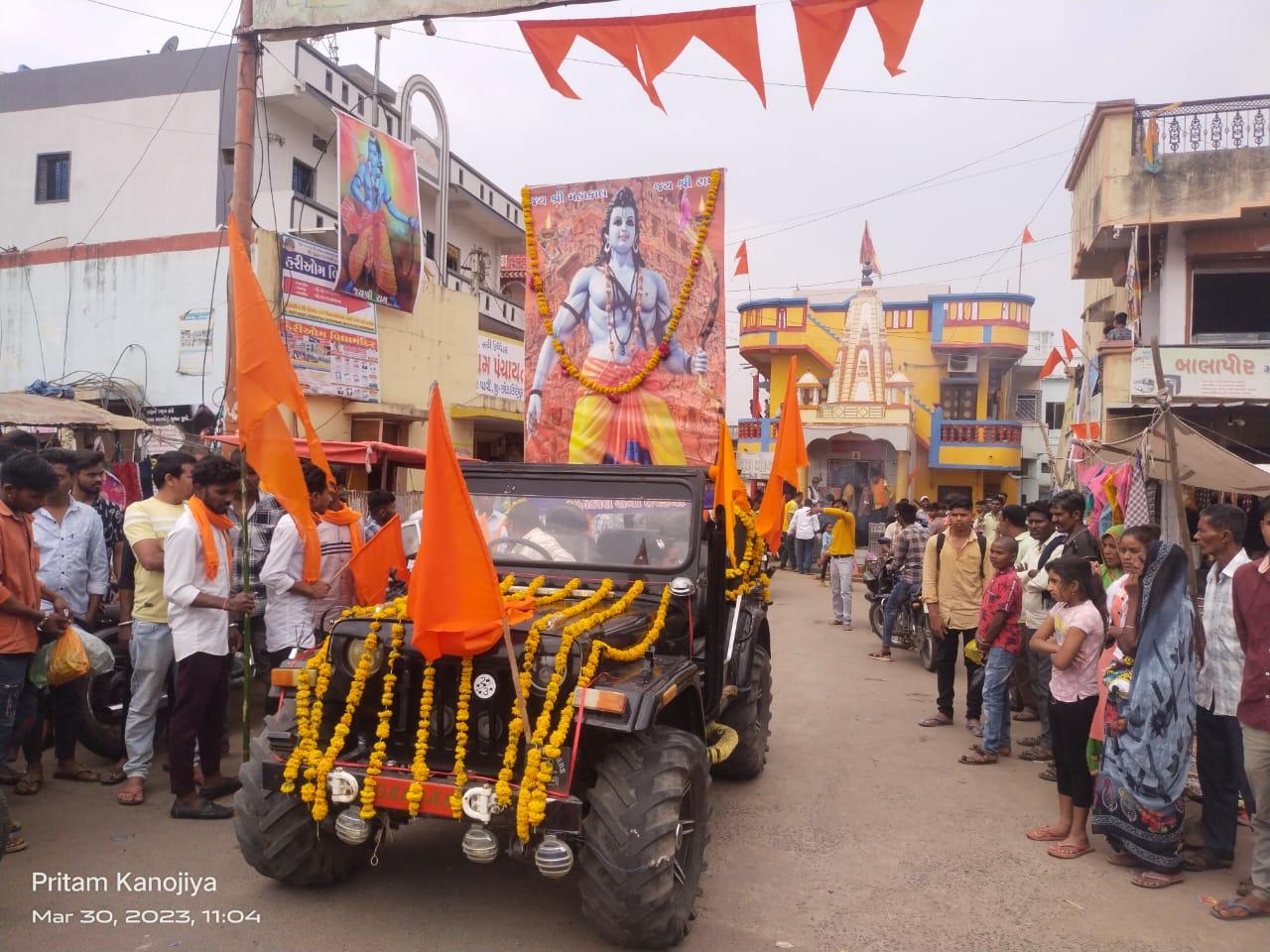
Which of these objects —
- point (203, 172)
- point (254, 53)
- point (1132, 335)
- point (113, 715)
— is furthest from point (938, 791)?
point (203, 172)

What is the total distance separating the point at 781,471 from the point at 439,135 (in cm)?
1315

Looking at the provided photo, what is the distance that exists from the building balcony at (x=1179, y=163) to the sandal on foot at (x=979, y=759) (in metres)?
10.9

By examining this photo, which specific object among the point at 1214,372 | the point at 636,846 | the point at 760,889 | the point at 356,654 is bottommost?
the point at 760,889

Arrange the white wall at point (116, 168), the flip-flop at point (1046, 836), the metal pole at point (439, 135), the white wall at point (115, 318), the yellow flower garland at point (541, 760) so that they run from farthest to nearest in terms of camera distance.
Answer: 1. the white wall at point (116, 168)
2. the metal pole at point (439, 135)
3. the white wall at point (115, 318)
4. the flip-flop at point (1046, 836)
5. the yellow flower garland at point (541, 760)

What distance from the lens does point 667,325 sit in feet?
23.2

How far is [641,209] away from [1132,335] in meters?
11.0

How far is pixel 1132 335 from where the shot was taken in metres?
14.8

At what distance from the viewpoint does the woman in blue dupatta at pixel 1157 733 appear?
183 inches

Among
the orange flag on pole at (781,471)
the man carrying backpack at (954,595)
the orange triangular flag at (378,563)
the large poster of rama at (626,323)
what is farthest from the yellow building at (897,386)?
the orange triangular flag at (378,563)

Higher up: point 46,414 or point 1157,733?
point 46,414

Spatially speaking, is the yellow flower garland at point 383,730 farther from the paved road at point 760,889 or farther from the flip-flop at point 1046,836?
the flip-flop at point 1046,836

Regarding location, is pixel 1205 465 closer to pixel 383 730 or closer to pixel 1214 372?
pixel 1214 372

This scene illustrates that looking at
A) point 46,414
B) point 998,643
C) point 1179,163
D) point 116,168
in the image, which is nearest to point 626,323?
point 998,643

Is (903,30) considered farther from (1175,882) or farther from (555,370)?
(1175,882)
